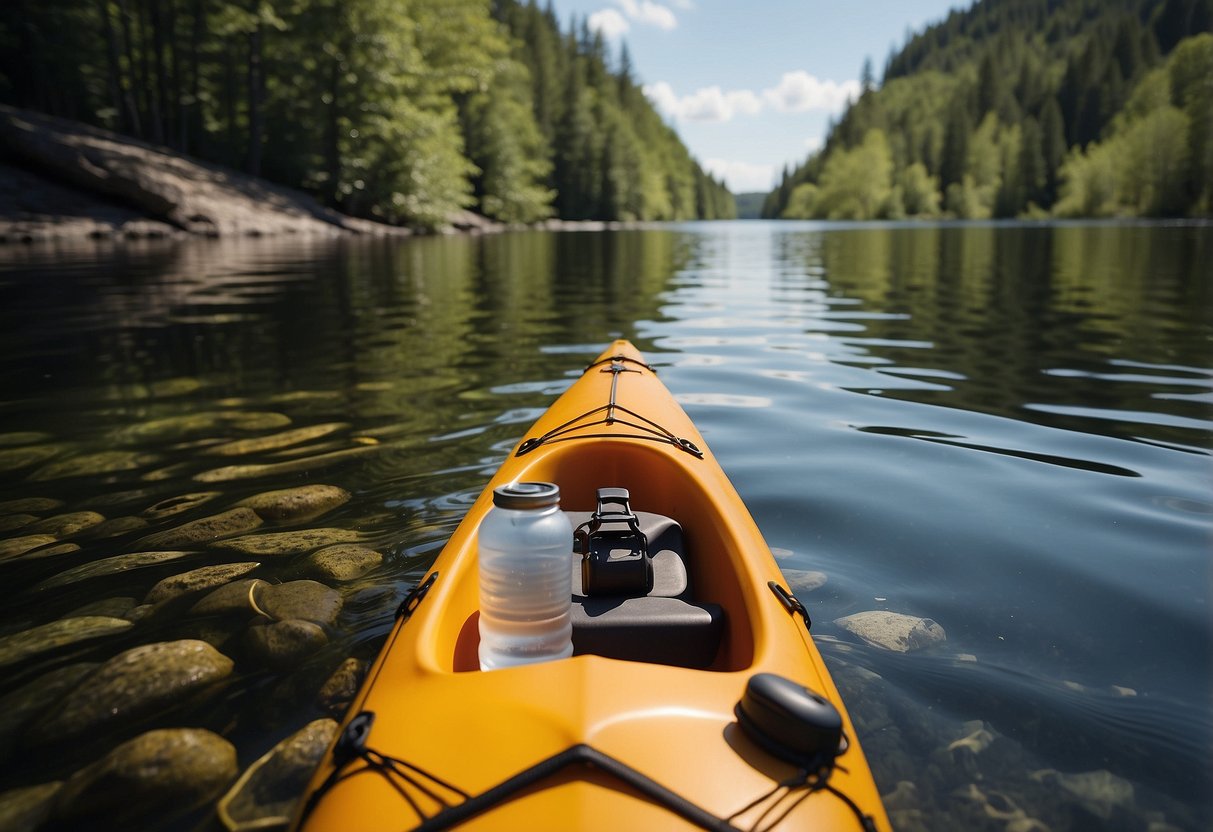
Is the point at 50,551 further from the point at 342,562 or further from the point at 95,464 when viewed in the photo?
the point at 342,562

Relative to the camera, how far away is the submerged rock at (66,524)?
383 cm

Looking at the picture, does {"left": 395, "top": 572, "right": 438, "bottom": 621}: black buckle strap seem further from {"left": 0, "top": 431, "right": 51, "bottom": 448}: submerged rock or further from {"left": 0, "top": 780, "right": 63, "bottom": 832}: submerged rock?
{"left": 0, "top": 431, "right": 51, "bottom": 448}: submerged rock

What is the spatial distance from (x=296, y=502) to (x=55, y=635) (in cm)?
142

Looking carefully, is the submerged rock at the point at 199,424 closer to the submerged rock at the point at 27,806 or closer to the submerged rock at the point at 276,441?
the submerged rock at the point at 276,441

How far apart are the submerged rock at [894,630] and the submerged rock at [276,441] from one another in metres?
4.00

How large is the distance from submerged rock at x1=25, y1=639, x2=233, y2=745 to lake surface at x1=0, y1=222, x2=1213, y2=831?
0.06 m

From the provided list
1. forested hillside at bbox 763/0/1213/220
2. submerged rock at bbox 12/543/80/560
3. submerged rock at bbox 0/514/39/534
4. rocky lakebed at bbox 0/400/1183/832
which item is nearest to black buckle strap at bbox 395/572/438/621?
rocky lakebed at bbox 0/400/1183/832

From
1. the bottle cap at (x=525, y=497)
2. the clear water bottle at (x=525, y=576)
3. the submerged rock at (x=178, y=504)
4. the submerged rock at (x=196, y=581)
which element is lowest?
the submerged rock at (x=196, y=581)

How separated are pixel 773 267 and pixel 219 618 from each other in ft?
61.4

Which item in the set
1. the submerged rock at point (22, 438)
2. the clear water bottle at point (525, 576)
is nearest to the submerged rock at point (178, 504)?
the submerged rock at point (22, 438)

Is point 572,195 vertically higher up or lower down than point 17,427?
higher up

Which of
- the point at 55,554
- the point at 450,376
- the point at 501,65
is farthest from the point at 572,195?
the point at 55,554

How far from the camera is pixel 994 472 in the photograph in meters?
4.73

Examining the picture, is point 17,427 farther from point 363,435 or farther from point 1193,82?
point 1193,82
